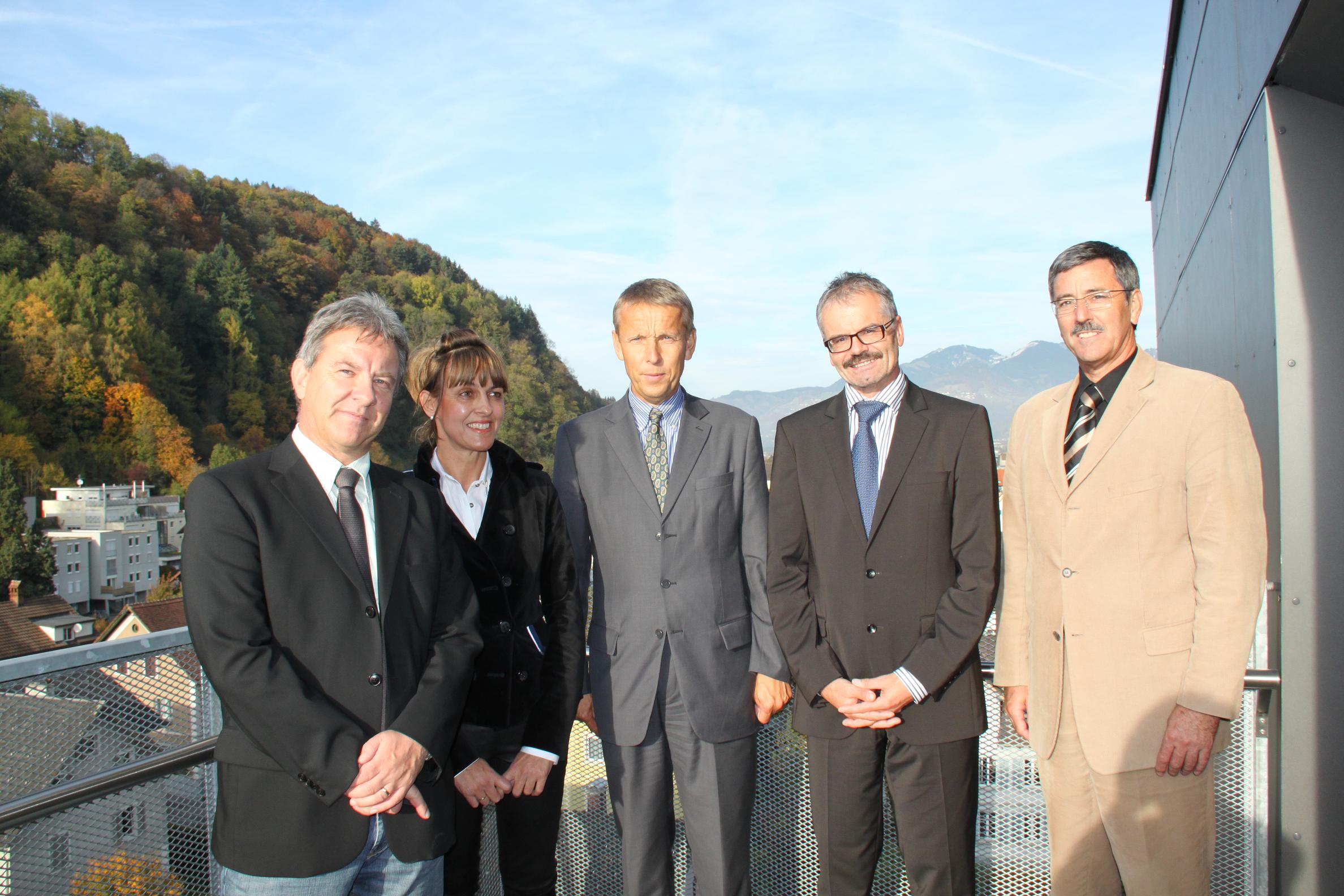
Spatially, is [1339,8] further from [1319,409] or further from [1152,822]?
[1152,822]

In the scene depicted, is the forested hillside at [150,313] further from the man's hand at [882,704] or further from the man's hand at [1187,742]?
the man's hand at [1187,742]

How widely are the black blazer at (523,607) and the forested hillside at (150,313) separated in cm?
5513

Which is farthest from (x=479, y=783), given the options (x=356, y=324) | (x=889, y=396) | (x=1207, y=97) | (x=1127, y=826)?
(x=1207, y=97)

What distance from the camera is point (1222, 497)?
2025mm

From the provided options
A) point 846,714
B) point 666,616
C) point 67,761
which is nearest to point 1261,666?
point 846,714

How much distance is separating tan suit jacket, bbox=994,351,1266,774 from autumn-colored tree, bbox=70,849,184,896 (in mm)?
2321

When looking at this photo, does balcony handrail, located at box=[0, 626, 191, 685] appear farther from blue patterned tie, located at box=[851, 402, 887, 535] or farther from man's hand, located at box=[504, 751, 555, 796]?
blue patterned tie, located at box=[851, 402, 887, 535]

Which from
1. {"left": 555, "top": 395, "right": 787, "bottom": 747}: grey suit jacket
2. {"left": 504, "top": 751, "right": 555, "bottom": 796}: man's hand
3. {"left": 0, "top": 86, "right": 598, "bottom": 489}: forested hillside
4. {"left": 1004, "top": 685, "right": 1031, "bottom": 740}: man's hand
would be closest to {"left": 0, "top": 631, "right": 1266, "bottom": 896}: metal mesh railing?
{"left": 1004, "top": 685, "right": 1031, "bottom": 740}: man's hand

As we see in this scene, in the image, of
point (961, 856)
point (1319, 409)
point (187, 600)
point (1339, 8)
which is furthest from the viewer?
point (1319, 409)

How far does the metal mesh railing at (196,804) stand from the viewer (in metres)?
1.84

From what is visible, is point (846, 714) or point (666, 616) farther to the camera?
point (666, 616)

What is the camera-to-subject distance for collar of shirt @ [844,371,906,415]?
2.47 m

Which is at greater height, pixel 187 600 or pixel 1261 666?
pixel 187 600

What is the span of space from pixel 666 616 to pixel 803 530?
48 cm
